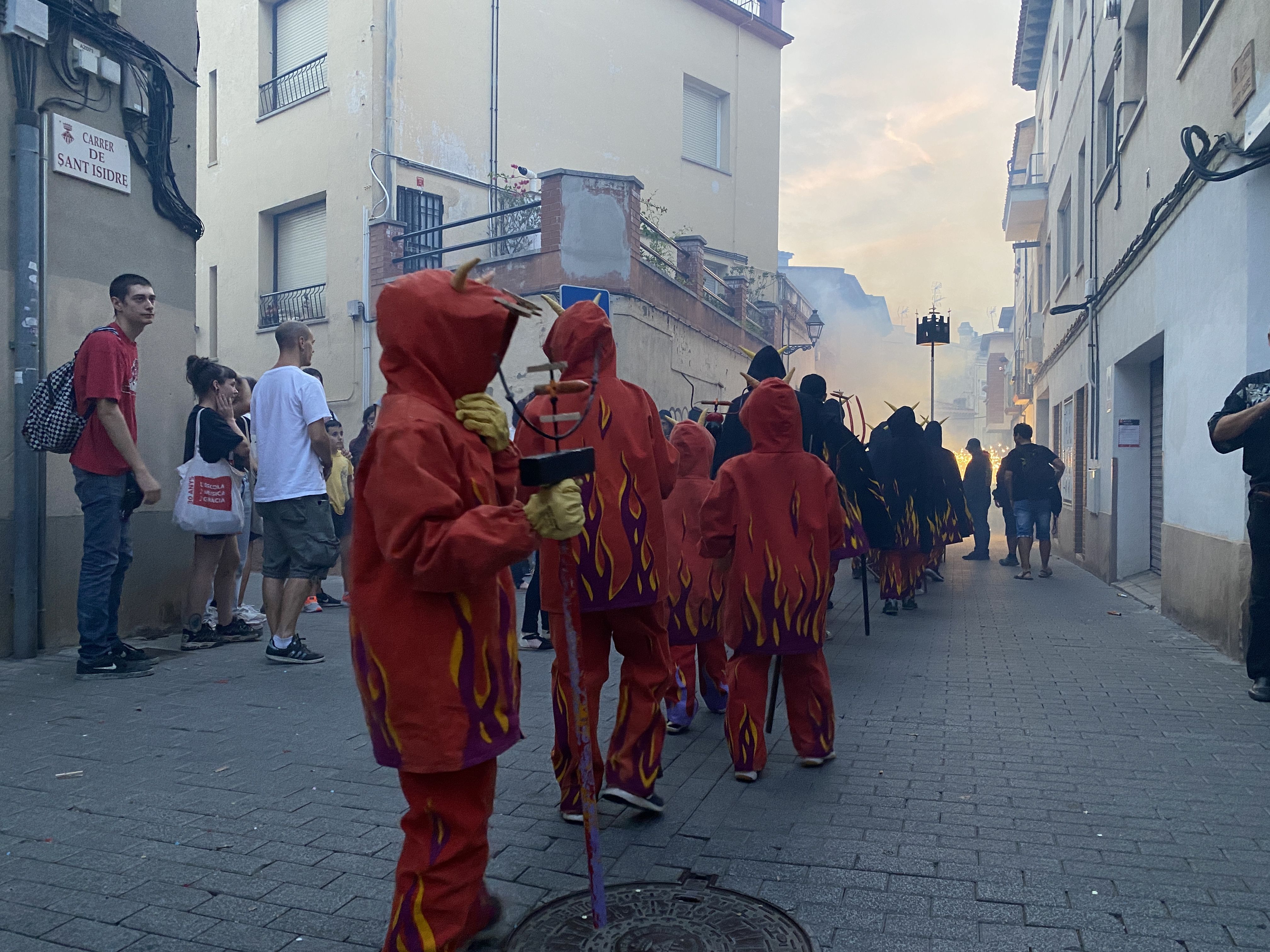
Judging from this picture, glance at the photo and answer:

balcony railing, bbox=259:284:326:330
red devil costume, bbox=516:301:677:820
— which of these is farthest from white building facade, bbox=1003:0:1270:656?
balcony railing, bbox=259:284:326:330

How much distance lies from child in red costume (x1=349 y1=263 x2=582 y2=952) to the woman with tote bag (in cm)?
485

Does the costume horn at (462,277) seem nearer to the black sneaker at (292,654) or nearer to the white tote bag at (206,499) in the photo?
the black sneaker at (292,654)

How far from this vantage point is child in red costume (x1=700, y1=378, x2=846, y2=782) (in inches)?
174

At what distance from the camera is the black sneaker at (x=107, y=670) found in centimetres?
607

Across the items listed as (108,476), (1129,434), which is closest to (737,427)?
(108,476)

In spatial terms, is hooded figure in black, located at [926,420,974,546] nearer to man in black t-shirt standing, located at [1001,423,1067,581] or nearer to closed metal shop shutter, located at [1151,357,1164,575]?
man in black t-shirt standing, located at [1001,423,1067,581]

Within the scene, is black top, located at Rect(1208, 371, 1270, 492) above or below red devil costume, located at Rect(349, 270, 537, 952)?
above

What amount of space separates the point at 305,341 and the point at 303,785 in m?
3.40

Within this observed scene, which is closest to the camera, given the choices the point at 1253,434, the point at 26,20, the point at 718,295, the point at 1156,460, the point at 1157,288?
the point at 1253,434

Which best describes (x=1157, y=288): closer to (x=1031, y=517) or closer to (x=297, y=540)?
(x=1031, y=517)

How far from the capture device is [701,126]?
983 inches

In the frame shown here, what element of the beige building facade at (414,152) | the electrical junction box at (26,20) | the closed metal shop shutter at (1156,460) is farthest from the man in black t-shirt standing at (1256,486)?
the beige building facade at (414,152)

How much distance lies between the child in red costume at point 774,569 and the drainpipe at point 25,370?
459cm

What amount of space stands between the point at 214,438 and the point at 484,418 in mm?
5030
